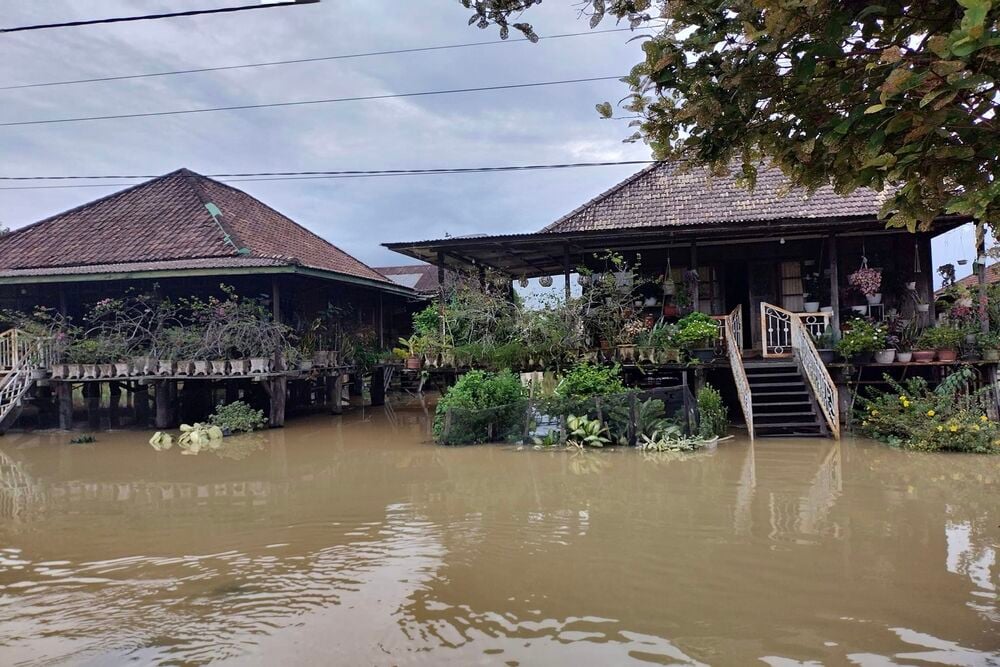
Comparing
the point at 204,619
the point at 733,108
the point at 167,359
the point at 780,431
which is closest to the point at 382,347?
the point at 167,359

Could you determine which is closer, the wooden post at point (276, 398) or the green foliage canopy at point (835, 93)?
the green foliage canopy at point (835, 93)

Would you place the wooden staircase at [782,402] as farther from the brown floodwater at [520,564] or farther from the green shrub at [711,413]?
the brown floodwater at [520,564]

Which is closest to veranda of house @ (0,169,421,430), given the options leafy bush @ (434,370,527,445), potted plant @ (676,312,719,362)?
leafy bush @ (434,370,527,445)

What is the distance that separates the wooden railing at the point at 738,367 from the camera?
10648mm

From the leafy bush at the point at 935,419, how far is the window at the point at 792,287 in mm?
3404

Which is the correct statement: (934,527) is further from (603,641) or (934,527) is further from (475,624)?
(475,624)

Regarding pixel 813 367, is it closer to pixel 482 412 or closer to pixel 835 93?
pixel 482 412

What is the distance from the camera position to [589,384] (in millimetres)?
10969

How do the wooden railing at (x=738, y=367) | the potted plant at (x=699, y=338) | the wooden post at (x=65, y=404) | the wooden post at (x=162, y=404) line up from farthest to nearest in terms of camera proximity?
the wooden post at (x=65, y=404) → the wooden post at (x=162, y=404) → the potted plant at (x=699, y=338) → the wooden railing at (x=738, y=367)

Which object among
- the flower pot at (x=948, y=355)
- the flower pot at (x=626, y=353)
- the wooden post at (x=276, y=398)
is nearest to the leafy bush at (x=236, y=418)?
the wooden post at (x=276, y=398)

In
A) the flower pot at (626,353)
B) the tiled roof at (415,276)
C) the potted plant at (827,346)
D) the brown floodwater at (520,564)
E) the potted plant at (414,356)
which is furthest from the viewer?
the tiled roof at (415,276)

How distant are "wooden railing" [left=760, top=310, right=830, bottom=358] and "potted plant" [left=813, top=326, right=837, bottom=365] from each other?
0.51ft

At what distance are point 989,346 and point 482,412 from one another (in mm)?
8941

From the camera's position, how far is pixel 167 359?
1423cm
